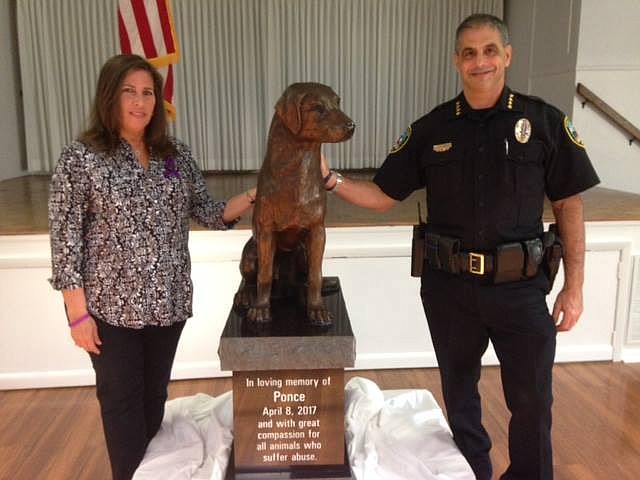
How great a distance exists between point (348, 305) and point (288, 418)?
1670 mm

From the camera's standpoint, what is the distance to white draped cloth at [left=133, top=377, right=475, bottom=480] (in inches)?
68.3

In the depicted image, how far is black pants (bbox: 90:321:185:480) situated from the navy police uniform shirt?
40.6 inches

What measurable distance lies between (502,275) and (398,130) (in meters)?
6.49

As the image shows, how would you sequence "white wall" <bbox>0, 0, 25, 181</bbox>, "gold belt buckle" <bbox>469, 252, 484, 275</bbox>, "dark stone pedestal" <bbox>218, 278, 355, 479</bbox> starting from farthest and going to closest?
"white wall" <bbox>0, 0, 25, 181</bbox>, "gold belt buckle" <bbox>469, 252, 484, 275</bbox>, "dark stone pedestal" <bbox>218, 278, 355, 479</bbox>

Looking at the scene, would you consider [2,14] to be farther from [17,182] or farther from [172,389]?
[172,389]

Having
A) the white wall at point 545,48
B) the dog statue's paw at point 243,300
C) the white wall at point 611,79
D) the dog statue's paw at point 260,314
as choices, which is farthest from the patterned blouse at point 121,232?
the white wall at point 545,48

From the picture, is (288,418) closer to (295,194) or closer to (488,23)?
(295,194)

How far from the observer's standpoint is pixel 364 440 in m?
1.91

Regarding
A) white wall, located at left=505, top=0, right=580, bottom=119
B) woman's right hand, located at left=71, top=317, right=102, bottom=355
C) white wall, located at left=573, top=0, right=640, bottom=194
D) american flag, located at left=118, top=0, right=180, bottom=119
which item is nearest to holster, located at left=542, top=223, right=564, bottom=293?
woman's right hand, located at left=71, top=317, right=102, bottom=355

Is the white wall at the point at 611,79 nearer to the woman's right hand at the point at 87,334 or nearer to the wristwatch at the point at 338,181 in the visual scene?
the wristwatch at the point at 338,181

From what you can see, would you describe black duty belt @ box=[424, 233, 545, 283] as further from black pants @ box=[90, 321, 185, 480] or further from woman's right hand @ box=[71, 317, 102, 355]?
woman's right hand @ box=[71, 317, 102, 355]

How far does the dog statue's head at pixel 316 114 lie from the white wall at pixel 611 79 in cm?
479

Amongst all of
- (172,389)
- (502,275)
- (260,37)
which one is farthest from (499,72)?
(260,37)

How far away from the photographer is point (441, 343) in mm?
1993
